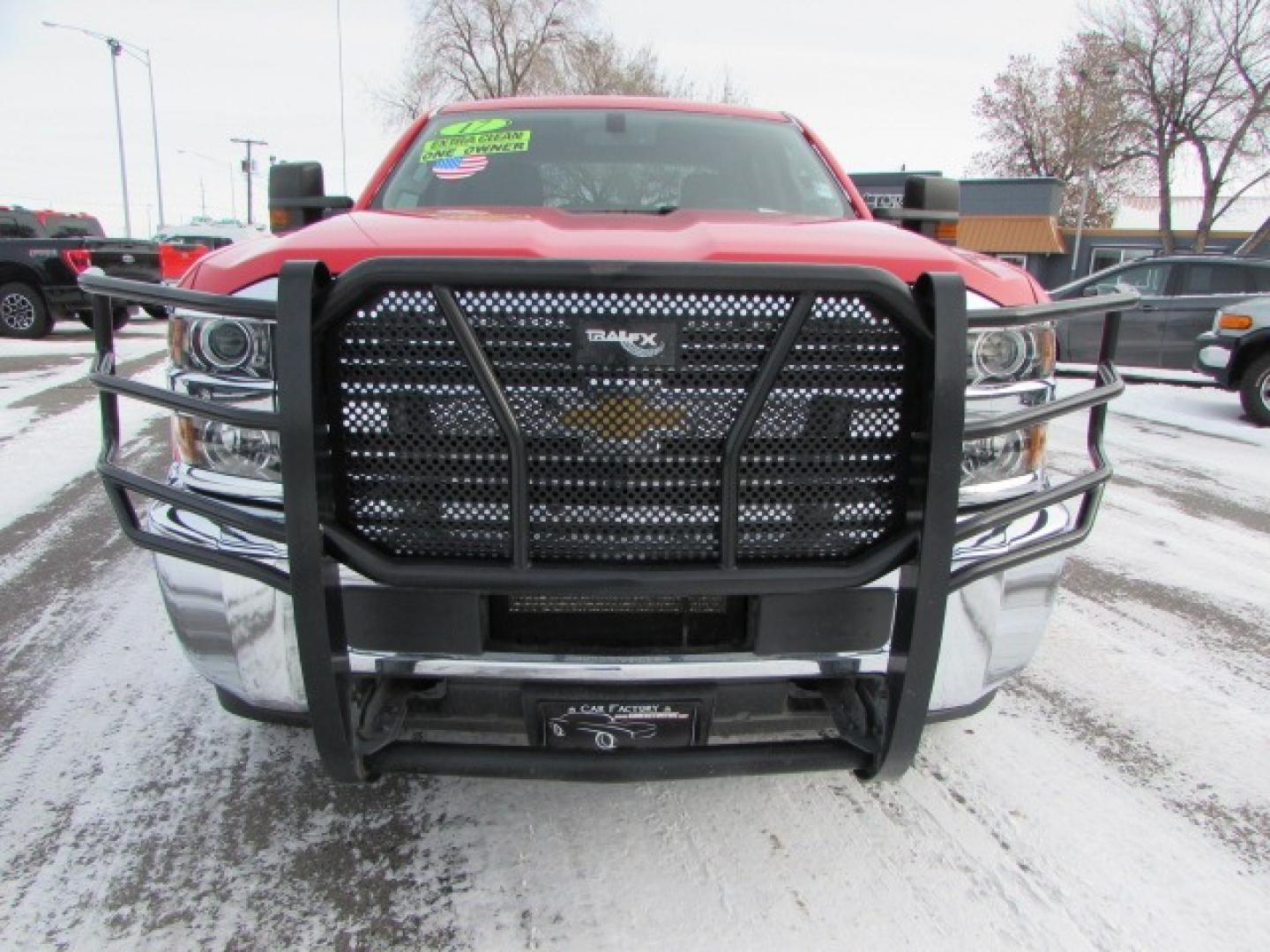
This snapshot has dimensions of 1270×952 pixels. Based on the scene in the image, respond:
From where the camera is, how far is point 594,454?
1.58 metres

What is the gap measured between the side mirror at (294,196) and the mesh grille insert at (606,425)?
1.76m

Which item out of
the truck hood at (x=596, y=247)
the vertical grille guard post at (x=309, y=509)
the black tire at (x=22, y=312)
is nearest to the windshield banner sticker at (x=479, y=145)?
the truck hood at (x=596, y=247)

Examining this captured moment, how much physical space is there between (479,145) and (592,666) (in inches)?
87.7

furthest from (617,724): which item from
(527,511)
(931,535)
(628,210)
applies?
(628,210)

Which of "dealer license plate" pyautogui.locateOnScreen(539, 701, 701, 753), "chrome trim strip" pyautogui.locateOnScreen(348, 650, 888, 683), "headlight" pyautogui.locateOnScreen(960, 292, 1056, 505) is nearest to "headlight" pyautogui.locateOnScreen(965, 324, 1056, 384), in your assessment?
"headlight" pyautogui.locateOnScreen(960, 292, 1056, 505)

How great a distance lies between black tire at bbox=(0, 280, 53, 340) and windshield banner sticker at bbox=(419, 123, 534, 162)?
12.9 meters

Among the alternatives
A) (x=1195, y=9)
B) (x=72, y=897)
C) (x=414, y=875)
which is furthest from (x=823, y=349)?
(x=1195, y=9)

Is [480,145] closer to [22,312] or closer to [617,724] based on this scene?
[617,724]

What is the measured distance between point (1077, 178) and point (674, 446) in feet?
162

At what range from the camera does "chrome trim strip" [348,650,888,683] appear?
1.65 metres

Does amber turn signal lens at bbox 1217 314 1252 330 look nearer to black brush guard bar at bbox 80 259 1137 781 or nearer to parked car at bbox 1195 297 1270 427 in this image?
parked car at bbox 1195 297 1270 427

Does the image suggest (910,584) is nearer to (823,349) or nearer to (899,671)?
(899,671)

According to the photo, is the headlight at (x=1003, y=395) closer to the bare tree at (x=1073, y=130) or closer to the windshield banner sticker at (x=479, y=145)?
the windshield banner sticker at (x=479, y=145)

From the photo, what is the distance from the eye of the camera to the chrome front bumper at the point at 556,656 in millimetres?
1667
